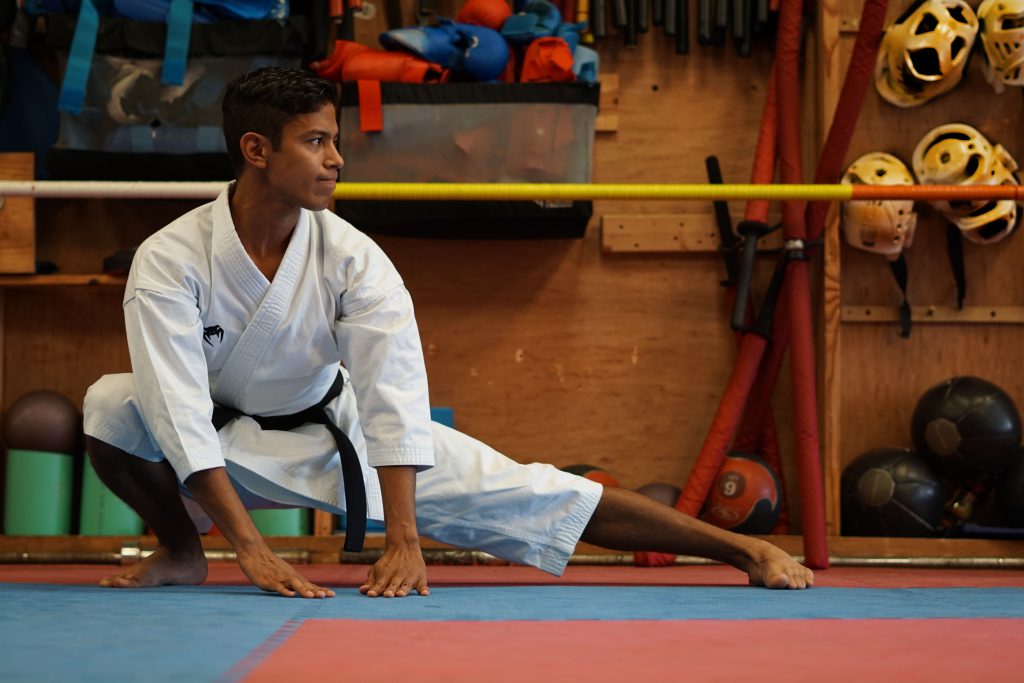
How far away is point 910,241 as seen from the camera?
4336 millimetres

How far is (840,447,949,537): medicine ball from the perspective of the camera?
13.2 ft

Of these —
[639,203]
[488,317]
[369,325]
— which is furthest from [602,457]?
[369,325]

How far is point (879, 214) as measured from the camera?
13.8ft

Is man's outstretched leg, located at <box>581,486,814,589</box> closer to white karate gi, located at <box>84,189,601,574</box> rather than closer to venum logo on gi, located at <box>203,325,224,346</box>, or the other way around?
white karate gi, located at <box>84,189,601,574</box>

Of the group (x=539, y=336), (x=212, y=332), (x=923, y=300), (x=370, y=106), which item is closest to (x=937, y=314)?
(x=923, y=300)

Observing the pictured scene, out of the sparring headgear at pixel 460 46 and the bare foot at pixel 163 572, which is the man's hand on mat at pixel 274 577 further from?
the sparring headgear at pixel 460 46

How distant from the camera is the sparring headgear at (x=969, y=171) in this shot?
418 cm

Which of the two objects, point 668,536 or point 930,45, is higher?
point 930,45

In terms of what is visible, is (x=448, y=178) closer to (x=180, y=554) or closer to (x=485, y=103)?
(x=485, y=103)

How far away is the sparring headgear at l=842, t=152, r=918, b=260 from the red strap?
1.66m

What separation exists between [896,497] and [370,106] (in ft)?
7.24

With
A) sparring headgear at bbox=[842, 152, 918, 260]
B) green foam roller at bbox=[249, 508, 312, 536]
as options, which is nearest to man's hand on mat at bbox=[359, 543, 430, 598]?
green foam roller at bbox=[249, 508, 312, 536]

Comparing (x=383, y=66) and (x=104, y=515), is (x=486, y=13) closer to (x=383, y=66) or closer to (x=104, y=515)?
(x=383, y=66)

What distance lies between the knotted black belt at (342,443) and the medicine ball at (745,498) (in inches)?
69.8
